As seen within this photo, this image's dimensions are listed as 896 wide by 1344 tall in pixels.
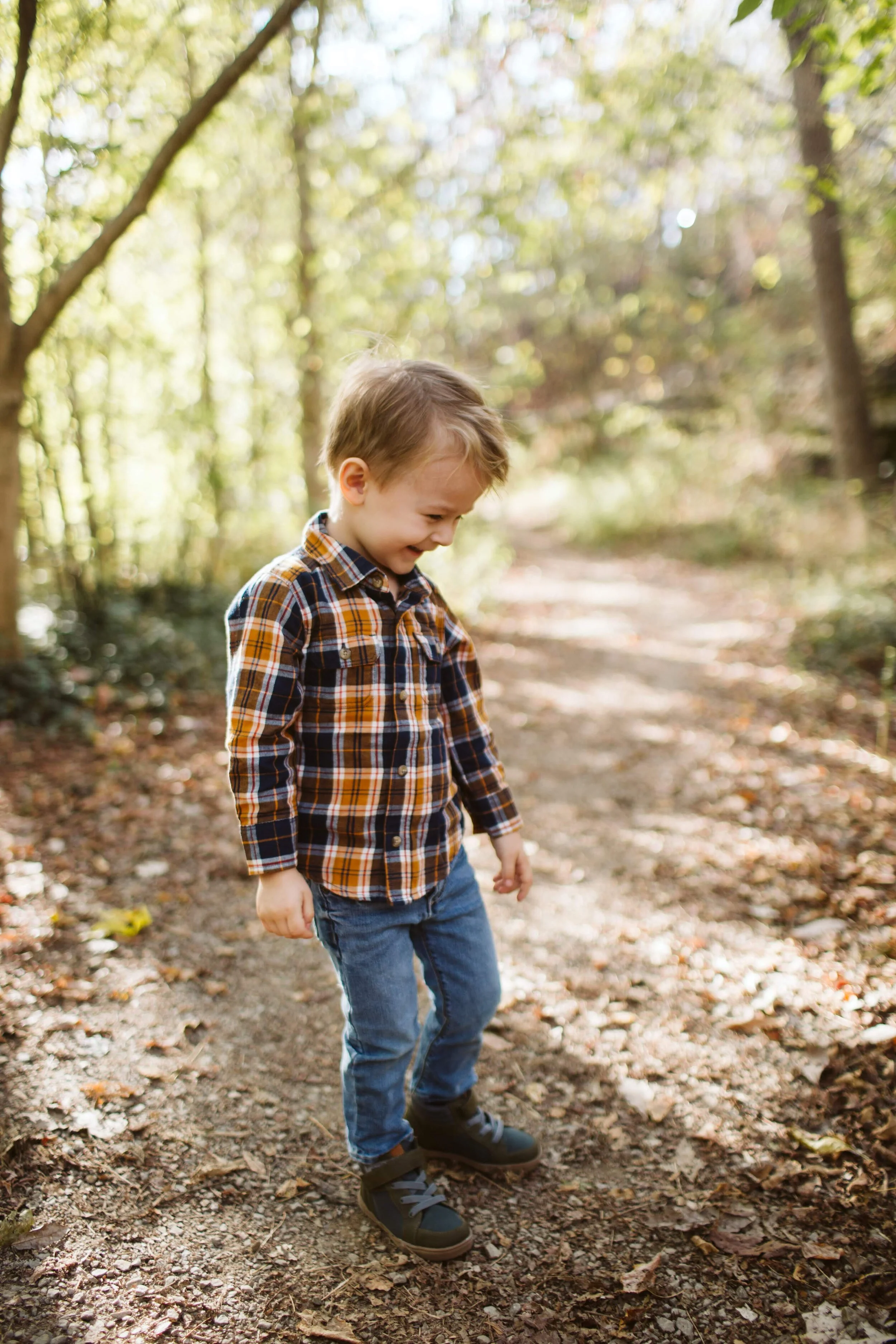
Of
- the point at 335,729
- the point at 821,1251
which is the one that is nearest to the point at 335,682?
the point at 335,729

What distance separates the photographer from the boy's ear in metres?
1.81

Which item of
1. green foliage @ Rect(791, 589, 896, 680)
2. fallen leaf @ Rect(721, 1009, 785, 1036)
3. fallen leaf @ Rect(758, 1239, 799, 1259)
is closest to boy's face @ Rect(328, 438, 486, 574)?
fallen leaf @ Rect(758, 1239, 799, 1259)

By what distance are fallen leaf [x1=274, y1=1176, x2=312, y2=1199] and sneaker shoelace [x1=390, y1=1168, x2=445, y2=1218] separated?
0.28 metres

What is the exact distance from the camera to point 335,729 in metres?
1.81

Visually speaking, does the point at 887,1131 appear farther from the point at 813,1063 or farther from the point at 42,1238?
the point at 42,1238

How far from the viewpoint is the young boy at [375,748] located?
5.71 feet

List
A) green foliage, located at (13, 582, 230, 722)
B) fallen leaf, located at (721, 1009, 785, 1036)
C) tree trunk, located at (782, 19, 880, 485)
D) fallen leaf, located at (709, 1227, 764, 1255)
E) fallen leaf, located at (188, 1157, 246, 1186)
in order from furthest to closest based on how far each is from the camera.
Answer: tree trunk, located at (782, 19, 880, 485) < green foliage, located at (13, 582, 230, 722) < fallen leaf, located at (721, 1009, 785, 1036) < fallen leaf, located at (188, 1157, 246, 1186) < fallen leaf, located at (709, 1227, 764, 1255)

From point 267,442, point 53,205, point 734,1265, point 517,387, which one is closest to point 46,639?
point 53,205

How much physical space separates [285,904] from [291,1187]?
3.03 feet

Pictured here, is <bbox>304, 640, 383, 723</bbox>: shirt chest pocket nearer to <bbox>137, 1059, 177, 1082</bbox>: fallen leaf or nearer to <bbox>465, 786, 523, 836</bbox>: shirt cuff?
<bbox>465, 786, 523, 836</bbox>: shirt cuff

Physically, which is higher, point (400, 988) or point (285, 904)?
point (285, 904)

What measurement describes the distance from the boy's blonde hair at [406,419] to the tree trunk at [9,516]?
12.3ft

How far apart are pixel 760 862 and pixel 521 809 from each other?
124 centimetres

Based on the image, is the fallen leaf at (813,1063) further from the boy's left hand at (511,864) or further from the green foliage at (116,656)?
the green foliage at (116,656)
